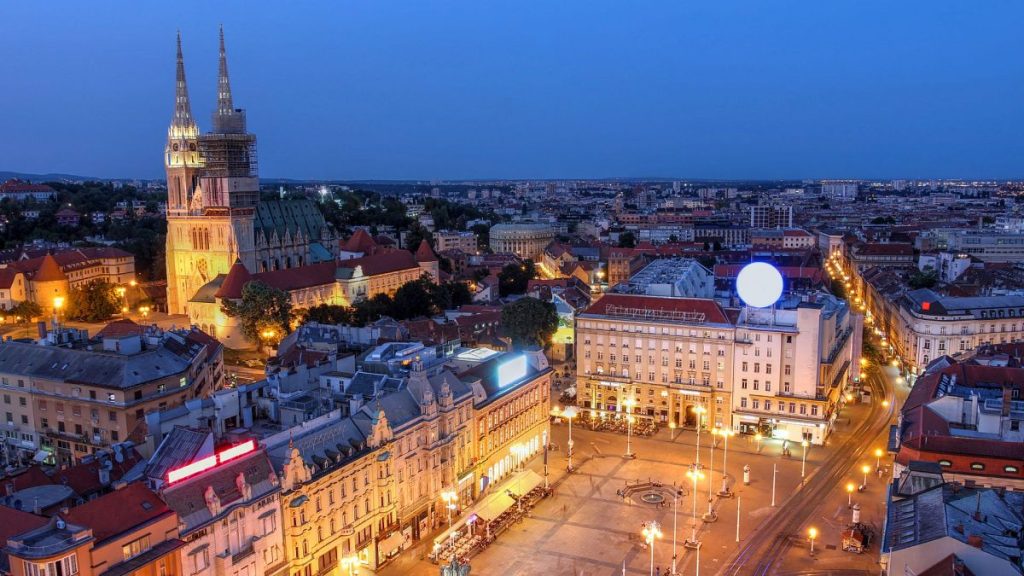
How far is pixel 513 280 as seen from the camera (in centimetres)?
14838

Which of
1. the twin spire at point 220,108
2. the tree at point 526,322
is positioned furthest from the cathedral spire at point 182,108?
the tree at point 526,322

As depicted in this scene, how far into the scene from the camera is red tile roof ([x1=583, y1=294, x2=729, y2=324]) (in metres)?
80.2

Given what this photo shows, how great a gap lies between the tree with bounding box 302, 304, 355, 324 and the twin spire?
147 ft

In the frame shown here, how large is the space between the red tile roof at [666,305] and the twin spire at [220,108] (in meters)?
83.1

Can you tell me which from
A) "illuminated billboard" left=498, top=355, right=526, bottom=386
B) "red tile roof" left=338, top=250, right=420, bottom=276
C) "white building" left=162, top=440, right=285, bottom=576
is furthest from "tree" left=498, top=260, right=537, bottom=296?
"white building" left=162, top=440, right=285, bottom=576

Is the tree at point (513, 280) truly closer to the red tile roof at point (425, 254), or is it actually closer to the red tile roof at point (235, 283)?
the red tile roof at point (425, 254)

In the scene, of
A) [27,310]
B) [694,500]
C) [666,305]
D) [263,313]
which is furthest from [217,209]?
[694,500]

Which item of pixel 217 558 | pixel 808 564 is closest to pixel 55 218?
pixel 217 558

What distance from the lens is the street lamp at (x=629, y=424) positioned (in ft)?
240

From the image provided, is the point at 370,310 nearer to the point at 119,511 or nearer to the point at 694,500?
the point at 694,500

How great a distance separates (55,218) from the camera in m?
197

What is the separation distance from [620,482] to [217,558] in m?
34.3

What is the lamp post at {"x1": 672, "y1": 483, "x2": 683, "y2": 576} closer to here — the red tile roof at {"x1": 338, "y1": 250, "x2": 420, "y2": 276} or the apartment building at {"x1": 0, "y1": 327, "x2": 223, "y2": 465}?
the apartment building at {"x1": 0, "y1": 327, "x2": 223, "y2": 465}

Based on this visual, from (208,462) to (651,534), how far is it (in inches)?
1062
